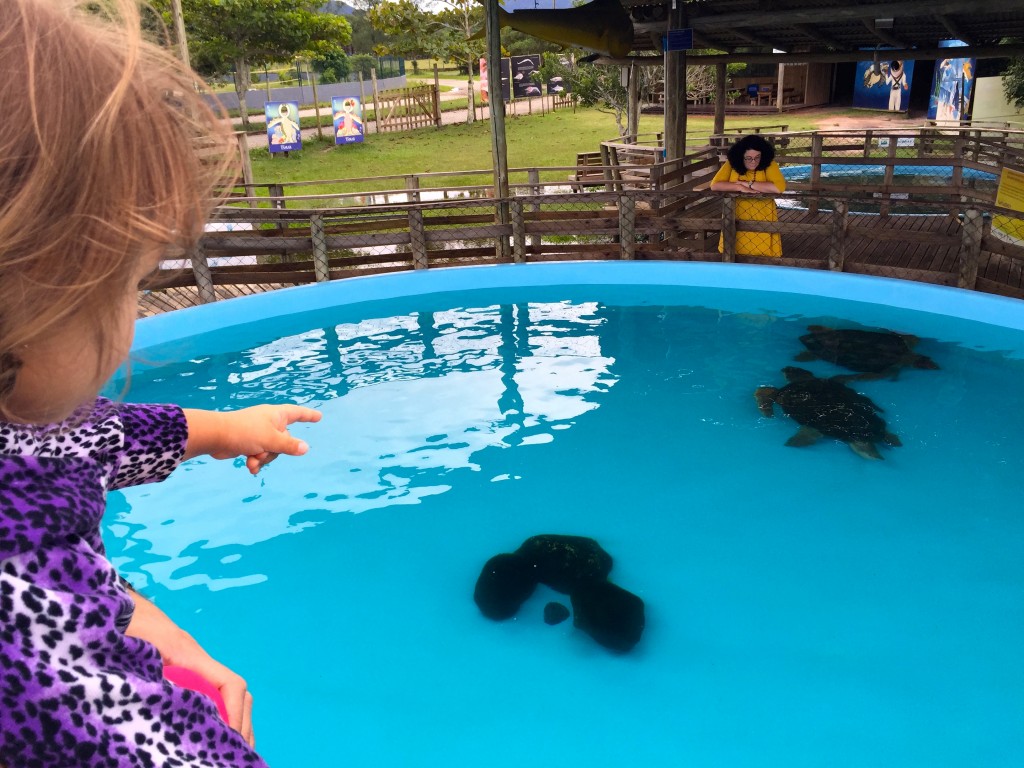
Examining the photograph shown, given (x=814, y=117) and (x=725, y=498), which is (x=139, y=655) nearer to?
(x=725, y=498)

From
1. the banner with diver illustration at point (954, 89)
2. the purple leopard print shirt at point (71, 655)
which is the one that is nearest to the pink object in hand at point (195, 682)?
the purple leopard print shirt at point (71, 655)

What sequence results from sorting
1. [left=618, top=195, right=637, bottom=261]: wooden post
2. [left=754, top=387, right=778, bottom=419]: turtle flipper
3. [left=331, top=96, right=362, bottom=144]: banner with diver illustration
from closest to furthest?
1. [left=754, top=387, right=778, bottom=419]: turtle flipper
2. [left=618, top=195, right=637, bottom=261]: wooden post
3. [left=331, top=96, right=362, bottom=144]: banner with diver illustration

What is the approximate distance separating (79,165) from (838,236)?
8263mm

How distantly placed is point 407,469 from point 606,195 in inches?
191

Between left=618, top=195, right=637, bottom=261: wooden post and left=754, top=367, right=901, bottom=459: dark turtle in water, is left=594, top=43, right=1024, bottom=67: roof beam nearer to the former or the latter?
left=618, top=195, right=637, bottom=261: wooden post

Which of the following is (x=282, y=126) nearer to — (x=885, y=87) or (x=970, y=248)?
(x=970, y=248)

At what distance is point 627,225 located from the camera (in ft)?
28.9

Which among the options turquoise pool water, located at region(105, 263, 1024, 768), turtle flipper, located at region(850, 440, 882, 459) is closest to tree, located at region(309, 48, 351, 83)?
turquoise pool water, located at region(105, 263, 1024, 768)

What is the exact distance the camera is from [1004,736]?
2898mm

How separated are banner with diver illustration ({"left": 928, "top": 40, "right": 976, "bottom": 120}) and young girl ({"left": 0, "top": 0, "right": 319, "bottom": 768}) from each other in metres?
24.6

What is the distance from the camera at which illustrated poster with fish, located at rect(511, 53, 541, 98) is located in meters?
28.6

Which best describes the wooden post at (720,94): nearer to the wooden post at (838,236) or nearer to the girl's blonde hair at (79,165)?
the wooden post at (838,236)

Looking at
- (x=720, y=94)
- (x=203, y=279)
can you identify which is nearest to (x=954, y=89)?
(x=720, y=94)

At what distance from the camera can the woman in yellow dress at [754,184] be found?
8.28 metres
